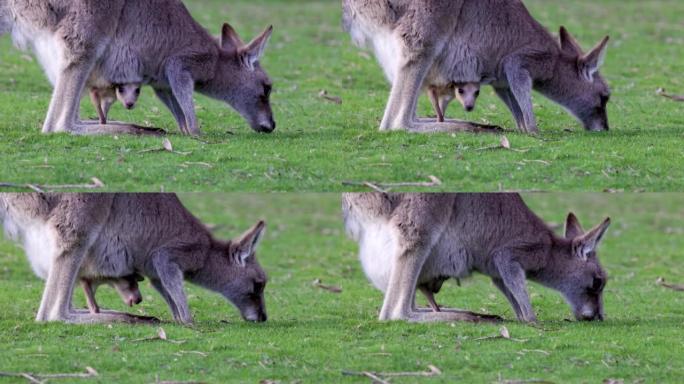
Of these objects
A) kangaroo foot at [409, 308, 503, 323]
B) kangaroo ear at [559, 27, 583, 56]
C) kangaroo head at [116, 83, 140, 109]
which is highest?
kangaroo ear at [559, 27, 583, 56]

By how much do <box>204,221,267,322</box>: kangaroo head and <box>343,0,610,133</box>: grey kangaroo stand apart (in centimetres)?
209

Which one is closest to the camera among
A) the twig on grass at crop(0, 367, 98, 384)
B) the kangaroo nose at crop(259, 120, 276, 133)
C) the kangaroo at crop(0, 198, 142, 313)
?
the twig on grass at crop(0, 367, 98, 384)

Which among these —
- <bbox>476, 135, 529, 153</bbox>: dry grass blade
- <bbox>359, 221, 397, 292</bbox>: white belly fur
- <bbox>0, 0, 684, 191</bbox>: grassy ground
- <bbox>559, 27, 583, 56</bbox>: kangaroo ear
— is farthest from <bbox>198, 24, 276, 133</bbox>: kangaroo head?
<bbox>559, 27, 583, 56</bbox>: kangaroo ear

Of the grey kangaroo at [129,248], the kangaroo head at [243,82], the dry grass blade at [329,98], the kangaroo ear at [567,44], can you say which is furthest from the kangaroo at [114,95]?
the kangaroo ear at [567,44]

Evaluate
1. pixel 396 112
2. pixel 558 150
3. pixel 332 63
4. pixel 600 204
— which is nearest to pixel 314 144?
pixel 396 112

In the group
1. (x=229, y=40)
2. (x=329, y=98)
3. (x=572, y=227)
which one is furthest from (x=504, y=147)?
(x=329, y=98)

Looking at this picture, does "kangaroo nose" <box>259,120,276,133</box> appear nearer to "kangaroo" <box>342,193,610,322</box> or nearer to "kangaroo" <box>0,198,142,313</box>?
"kangaroo" <box>342,193,610,322</box>

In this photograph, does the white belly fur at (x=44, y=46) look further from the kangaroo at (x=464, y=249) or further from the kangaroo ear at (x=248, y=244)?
the kangaroo at (x=464, y=249)

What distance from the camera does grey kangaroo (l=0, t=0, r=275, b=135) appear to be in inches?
586

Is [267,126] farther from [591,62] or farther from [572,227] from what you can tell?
[591,62]

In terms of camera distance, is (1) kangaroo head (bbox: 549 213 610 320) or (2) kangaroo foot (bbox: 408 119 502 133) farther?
(2) kangaroo foot (bbox: 408 119 502 133)

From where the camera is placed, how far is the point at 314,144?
1576 cm

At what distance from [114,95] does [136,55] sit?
628 millimetres

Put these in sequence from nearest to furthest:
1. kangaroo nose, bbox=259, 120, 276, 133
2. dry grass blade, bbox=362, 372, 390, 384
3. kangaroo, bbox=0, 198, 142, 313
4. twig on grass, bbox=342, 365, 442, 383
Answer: dry grass blade, bbox=362, 372, 390, 384 < twig on grass, bbox=342, 365, 442, 383 < kangaroo, bbox=0, 198, 142, 313 < kangaroo nose, bbox=259, 120, 276, 133
